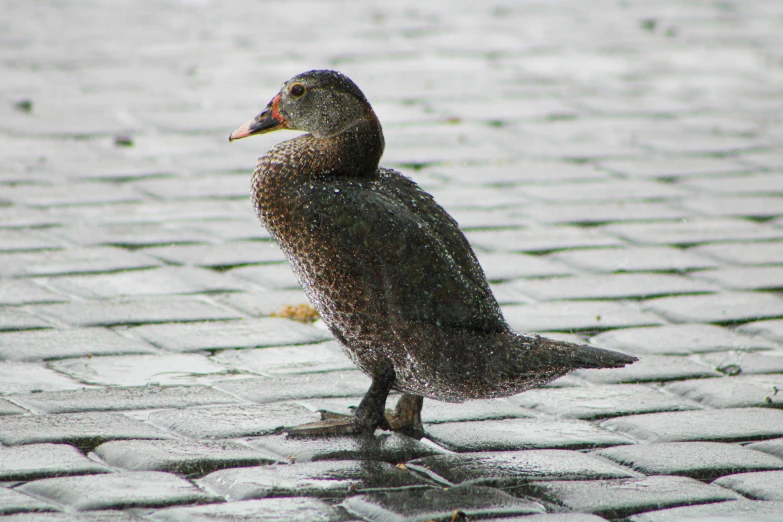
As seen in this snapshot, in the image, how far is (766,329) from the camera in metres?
4.57

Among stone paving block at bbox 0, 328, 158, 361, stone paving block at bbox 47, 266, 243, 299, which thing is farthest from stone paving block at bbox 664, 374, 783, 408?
stone paving block at bbox 47, 266, 243, 299

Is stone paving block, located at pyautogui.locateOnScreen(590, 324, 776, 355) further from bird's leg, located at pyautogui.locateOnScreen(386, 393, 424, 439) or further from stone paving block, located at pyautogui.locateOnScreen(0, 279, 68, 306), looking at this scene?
stone paving block, located at pyautogui.locateOnScreen(0, 279, 68, 306)

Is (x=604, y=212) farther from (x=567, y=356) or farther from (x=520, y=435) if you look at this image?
(x=567, y=356)

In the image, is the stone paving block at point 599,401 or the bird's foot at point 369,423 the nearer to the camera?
the bird's foot at point 369,423

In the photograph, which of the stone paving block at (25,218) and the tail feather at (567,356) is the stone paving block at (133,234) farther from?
the tail feather at (567,356)

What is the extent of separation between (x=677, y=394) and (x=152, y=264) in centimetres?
230

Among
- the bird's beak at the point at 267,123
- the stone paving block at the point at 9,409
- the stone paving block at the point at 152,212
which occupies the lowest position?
the stone paving block at the point at 9,409

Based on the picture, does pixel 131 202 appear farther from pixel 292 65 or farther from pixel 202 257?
pixel 292 65

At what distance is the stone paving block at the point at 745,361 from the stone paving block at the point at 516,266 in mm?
1070

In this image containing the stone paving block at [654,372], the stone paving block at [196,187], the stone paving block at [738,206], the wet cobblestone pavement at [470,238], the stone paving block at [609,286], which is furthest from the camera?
the stone paving block at [196,187]

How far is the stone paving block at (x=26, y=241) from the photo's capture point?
534 centimetres

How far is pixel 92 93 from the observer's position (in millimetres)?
8641

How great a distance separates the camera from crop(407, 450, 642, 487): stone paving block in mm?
3176

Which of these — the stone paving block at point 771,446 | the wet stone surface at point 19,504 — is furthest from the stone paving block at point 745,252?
the wet stone surface at point 19,504
